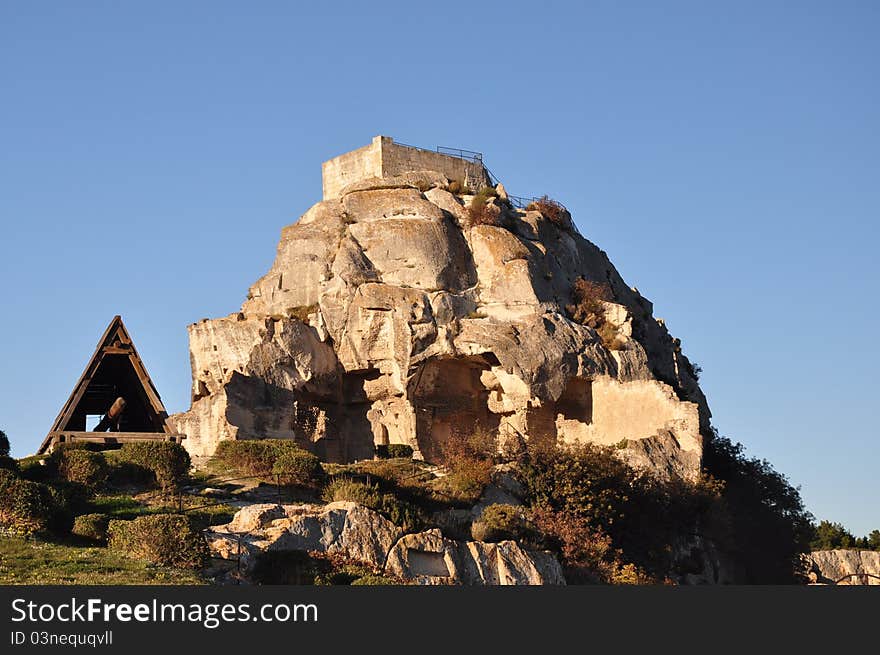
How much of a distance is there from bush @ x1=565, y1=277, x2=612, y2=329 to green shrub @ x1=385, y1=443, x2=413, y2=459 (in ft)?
26.4

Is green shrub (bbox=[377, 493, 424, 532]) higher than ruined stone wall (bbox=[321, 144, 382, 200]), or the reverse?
ruined stone wall (bbox=[321, 144, 382, 200])

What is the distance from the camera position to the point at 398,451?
46.8 metres

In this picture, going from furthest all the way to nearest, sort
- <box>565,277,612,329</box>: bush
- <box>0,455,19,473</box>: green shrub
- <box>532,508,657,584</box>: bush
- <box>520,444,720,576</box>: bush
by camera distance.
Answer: <box>565,277,612,329</box>: bush → <box>520,444,720,576</box>: bush → <box>532,508,657,584</box>: bush → <box>0,455,19,473</box>: green shrub

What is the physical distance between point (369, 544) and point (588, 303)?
2094 cm

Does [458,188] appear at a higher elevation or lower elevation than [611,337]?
higher

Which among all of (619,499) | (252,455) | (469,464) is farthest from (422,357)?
(252,455)

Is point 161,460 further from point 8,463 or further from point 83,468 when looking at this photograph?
point 8,463

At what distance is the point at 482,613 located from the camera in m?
23.4

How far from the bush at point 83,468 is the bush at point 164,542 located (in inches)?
228

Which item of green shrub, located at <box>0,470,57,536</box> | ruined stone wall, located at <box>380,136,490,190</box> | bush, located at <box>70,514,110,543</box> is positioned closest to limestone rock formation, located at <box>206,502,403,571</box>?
bush, located at <box>70,514,110,543</box>

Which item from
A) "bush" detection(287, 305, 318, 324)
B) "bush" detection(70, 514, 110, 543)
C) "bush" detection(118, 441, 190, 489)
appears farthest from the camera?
"bush" detection(287, 305, 318, 324)

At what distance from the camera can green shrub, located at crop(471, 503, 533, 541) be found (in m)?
36.9

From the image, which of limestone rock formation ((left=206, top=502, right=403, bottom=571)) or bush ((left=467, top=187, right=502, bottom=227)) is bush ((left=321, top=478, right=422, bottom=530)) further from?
bush ((left=467, top=187, right=502, bottom=227))

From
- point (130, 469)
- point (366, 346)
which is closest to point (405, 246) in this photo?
point (366, 346)
